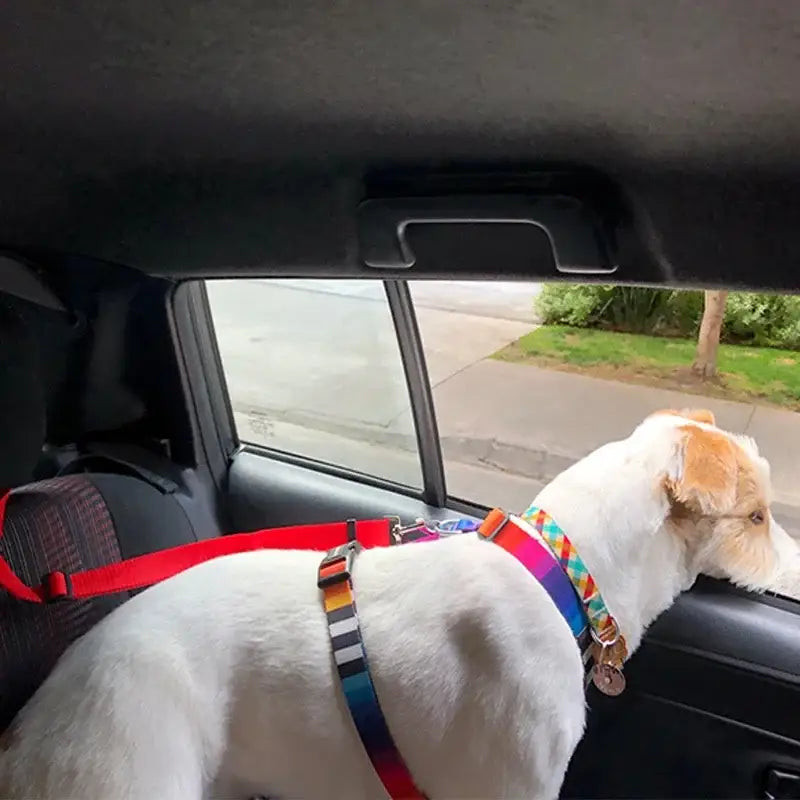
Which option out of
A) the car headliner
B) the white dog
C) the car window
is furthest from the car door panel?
the car headliner

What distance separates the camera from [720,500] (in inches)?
73.3

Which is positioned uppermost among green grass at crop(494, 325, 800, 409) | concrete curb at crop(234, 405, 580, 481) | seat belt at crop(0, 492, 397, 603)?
green grass at crop(494, 325, 800, 409)

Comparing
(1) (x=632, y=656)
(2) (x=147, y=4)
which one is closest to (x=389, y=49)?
(2) (x=147, y=4)

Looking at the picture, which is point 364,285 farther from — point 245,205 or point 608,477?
point 608,477

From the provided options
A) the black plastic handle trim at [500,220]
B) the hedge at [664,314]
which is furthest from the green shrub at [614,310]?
the black plastic handle trim at [500,220]

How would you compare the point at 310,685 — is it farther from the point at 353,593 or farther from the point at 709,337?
the point at 709,337

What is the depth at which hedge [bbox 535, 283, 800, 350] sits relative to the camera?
188cm

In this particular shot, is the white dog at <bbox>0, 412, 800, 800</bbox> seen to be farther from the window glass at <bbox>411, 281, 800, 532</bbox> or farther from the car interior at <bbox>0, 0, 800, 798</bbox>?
the window glass at <bbox>411, 281, 800, 532</bbox>

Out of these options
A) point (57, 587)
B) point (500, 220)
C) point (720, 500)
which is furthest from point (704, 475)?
point (57, 587)

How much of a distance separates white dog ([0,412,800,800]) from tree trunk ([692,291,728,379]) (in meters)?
0.50

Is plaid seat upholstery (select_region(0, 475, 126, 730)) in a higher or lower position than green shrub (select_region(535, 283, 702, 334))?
lower

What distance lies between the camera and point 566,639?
5.67ft

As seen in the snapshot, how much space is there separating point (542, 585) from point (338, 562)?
1.24 feet

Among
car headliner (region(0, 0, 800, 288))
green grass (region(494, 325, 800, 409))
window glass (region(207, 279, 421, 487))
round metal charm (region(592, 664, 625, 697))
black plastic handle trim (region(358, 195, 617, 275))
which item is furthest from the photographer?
window glass (region(207, 279, 421, 487))
